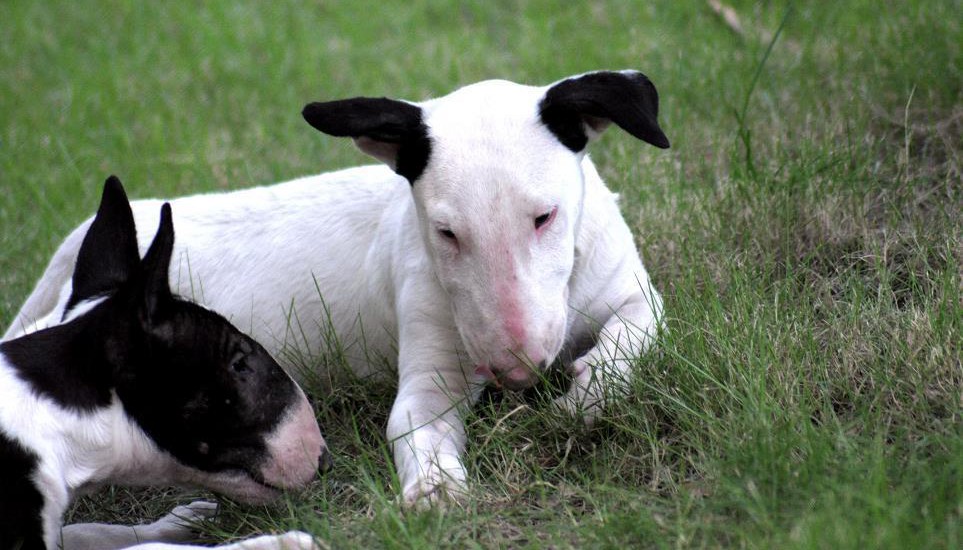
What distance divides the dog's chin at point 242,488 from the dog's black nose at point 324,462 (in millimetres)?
137

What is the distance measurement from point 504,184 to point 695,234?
161 cm

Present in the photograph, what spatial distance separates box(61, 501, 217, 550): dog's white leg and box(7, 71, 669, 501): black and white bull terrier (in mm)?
717

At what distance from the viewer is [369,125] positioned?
12.3ft

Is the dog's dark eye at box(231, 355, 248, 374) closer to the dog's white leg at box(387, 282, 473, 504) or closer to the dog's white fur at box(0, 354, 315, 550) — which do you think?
the dog's white fur at box(0, 354, 315, 550)

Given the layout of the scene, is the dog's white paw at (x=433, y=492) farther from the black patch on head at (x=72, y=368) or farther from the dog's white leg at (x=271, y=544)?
the black patch on head at (x=72, y=368)

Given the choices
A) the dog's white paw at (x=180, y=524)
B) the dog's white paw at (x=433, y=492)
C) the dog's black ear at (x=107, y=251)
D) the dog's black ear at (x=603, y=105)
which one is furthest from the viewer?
the dog's black ear at (x=107, y=251)

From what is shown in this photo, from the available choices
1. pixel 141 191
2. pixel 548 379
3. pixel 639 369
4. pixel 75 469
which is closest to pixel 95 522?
pixel 75 469

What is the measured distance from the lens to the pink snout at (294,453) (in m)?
3.57

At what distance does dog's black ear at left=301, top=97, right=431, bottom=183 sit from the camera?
3725 mm

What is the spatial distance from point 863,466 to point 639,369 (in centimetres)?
88

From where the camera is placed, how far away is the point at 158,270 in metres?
3.30

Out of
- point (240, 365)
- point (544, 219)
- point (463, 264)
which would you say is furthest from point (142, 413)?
point (544, 219)

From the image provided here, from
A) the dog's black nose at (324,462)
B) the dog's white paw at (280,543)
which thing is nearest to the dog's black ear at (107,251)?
the dog's black nose at (324,462)

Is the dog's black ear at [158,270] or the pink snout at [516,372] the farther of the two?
the pink snout at [516,372]
